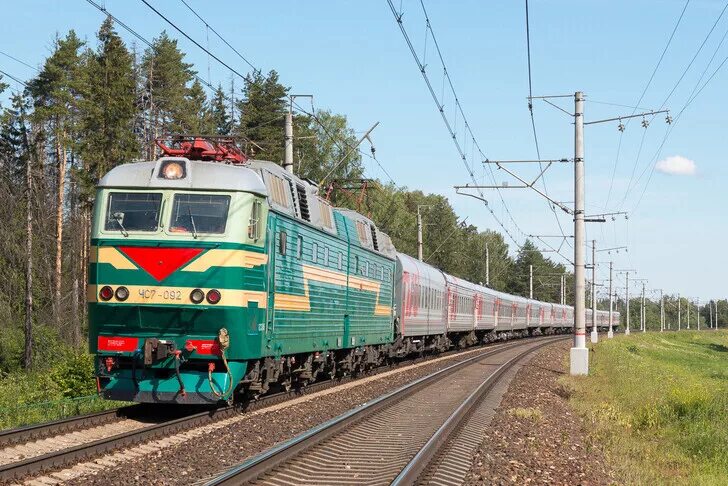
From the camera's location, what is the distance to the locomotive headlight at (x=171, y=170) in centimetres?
1386

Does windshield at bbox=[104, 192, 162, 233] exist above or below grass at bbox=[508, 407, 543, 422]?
above

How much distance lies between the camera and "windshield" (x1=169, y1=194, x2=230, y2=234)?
13531 millimetres

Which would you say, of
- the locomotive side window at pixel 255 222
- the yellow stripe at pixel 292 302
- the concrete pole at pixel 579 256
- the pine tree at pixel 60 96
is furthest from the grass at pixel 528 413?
the pine tree at pixel 60 96

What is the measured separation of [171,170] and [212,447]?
177 inches

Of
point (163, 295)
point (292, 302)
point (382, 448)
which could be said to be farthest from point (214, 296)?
point (382, 448)

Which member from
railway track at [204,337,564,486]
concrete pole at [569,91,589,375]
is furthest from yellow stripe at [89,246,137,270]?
concrete pole at [569,91,589,375]

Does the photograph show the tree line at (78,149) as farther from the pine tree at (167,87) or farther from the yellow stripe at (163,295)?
the yellow stripe at (163,295)

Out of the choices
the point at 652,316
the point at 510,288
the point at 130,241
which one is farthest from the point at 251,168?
the point at 652,316

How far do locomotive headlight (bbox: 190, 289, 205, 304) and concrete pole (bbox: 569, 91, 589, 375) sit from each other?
52.7ft

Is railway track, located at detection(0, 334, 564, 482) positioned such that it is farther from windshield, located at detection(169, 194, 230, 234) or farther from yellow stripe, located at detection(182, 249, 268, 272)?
windshield, located at detection(169, 194, 230, 234)

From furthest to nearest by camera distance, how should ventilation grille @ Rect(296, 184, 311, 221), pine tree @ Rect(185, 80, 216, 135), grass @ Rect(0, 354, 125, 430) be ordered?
pine tree @ Rect(185, 80, 216, 135) → ventilation grille @ Rect(296, 184, 311, 221) → grass @ Rect(0, 354, 125, 430)

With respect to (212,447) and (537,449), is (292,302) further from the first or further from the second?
(537,449)

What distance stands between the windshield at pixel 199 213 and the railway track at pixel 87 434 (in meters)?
2.81

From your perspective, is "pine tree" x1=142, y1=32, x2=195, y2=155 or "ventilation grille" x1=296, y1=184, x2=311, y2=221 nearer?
"ventilation grille" x1=296, y1=184, x2=311, y2=221
